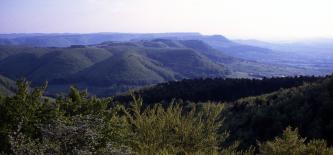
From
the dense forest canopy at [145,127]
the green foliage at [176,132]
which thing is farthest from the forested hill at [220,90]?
the green foliage at [176,132]

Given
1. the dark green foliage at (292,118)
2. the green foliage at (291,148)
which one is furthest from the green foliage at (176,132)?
the dark green foliage at (292,118)

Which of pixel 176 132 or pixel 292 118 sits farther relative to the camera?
pixel 292 118

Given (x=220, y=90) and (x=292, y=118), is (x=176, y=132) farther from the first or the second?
(x=220, y=90)

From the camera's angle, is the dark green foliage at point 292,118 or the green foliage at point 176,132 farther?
the dark green foliage at point 292,118

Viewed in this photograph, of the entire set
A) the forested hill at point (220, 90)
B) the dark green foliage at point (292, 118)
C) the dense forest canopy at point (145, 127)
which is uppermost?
the dense forest canopy at point (145, 127)

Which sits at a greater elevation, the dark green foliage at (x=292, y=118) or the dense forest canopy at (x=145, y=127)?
the dense forest canopy at (x=145, y=127)

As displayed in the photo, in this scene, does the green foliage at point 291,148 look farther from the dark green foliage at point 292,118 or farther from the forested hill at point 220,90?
the forested hill at point 220,90

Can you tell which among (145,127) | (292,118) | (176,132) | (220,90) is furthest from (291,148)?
(220,90)

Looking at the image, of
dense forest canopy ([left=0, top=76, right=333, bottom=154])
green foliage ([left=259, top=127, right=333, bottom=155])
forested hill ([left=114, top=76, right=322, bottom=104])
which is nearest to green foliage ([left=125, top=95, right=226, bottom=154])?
dense forest canopy ([left=0, top=76, right=333, bottom=154])

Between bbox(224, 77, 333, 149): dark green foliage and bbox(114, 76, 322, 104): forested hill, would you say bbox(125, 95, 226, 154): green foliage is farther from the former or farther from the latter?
bbox(114, 76, 322, 104): forested hill

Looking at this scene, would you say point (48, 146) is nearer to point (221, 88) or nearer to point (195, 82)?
point (221, 88)

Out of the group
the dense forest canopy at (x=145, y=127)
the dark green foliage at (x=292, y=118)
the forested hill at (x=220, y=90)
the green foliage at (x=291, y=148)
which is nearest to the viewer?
the dense forest canopy at (x=145, y=127)

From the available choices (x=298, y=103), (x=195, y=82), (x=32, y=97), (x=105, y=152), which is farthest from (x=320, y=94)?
(x=195, y=82)

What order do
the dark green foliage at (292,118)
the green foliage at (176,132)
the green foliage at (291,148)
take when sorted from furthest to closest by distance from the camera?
the dark green foliage at (292,118) → the green foliage at (176,132) → the green foliage at (291,148)
